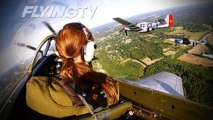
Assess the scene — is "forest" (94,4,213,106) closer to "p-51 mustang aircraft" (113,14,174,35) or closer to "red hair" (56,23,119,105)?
"p-51 mustang aircraft" (113,14,174,35)

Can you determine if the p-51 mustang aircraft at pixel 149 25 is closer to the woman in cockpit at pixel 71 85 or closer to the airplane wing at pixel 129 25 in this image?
the airplane wing at pixel 129 25

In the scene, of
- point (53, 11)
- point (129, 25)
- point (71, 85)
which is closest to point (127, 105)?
point (71, 85)

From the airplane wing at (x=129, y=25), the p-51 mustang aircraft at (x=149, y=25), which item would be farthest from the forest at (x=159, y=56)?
the airplane wing at (x=129, y=25)

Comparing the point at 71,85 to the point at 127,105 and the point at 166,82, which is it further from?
the point at 166,82

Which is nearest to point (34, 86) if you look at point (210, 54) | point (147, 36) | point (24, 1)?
point (210, 54)

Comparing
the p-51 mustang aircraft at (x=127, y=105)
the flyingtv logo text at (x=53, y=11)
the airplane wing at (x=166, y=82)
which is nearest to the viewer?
the p-51 mustang aircraft at (x=127, y=105)

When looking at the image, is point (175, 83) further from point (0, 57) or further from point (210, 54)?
point (0, 57)

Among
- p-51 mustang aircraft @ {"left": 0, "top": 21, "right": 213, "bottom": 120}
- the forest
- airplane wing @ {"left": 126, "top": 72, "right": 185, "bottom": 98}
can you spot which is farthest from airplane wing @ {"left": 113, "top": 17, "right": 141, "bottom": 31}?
p-51 mustang aircraft @ {"left": 0, "top": 21, "right": 213, "bottom": 120}

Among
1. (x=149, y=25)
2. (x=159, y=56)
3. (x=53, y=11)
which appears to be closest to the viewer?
(x=149, y=25)
